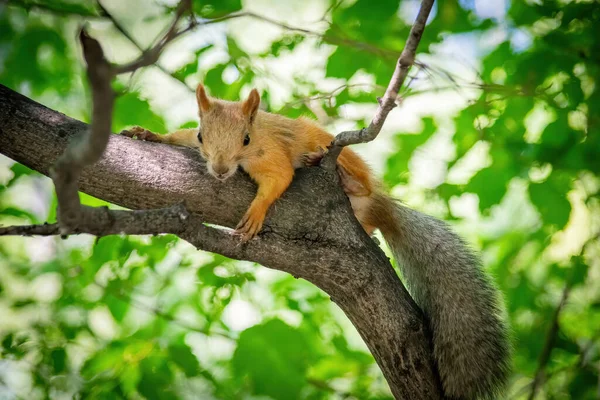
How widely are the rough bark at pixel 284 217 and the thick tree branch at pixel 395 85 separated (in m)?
0.33

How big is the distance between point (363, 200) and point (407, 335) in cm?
75

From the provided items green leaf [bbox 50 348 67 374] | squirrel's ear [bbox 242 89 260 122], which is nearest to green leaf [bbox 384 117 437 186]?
squirrel's ear [bbox 242 89 260 122]

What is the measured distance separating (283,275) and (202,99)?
1426 mm

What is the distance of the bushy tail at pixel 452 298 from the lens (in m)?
2.40

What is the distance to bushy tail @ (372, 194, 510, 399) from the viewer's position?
A: 2400 mm

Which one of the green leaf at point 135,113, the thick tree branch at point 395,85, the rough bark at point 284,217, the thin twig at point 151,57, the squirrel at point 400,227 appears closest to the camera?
the thin twig at point 151,57

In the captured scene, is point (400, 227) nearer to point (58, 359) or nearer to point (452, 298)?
point (452, 298)

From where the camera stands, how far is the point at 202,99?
2707 mm

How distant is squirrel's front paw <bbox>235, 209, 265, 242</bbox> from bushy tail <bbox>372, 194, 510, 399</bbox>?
0.85 meters

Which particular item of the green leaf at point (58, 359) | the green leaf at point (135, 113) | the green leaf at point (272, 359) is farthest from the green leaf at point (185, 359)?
the green leaf at point (135, 113)

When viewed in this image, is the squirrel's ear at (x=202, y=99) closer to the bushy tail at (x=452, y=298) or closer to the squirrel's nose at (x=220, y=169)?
the squirrel's nose at (x=220, y=169)

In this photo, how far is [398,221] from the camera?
2.86 meters

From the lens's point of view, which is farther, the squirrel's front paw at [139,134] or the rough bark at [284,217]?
the squirrel's front paw at [139,134]

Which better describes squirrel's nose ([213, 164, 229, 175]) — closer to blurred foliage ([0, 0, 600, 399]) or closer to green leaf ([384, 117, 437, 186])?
blurred foliage ([0, 0, 600, 399])
